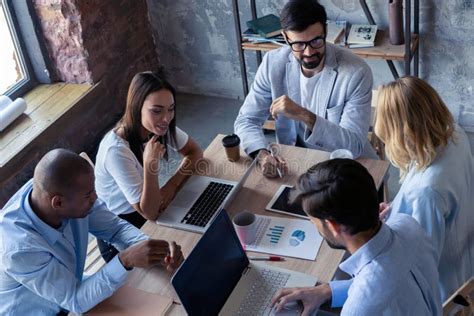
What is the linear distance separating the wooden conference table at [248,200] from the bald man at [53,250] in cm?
7

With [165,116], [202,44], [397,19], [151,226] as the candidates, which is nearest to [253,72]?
[202,44]

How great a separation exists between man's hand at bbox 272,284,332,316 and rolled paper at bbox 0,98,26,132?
2.20 metres

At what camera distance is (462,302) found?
1606 millimetres

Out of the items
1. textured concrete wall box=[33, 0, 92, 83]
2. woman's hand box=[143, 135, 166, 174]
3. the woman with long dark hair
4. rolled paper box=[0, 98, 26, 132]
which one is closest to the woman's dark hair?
the woman with long dark hair

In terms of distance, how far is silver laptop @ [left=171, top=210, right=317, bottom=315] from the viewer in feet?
5.41

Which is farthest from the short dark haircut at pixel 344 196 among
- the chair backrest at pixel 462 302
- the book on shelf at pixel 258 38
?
the book on shelf at pixel 258 38

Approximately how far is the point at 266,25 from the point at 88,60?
3.82 ft

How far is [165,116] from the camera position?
2438 millimetres

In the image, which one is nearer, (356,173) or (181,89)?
(356,173)

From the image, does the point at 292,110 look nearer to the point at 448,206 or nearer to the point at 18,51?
the point at 448,206

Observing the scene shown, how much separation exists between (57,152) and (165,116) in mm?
644

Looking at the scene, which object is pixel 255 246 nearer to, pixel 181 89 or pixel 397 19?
pixel 397 19

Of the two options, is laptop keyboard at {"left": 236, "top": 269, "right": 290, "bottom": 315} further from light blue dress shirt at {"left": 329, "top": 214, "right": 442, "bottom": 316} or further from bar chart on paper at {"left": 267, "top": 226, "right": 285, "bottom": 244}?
light blue dress shirt at {"left": 329, "top": 214, "right": 442, "bottom": 316}

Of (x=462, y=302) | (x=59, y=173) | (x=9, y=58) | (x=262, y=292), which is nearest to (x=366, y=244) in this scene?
(x=462, y=302)
